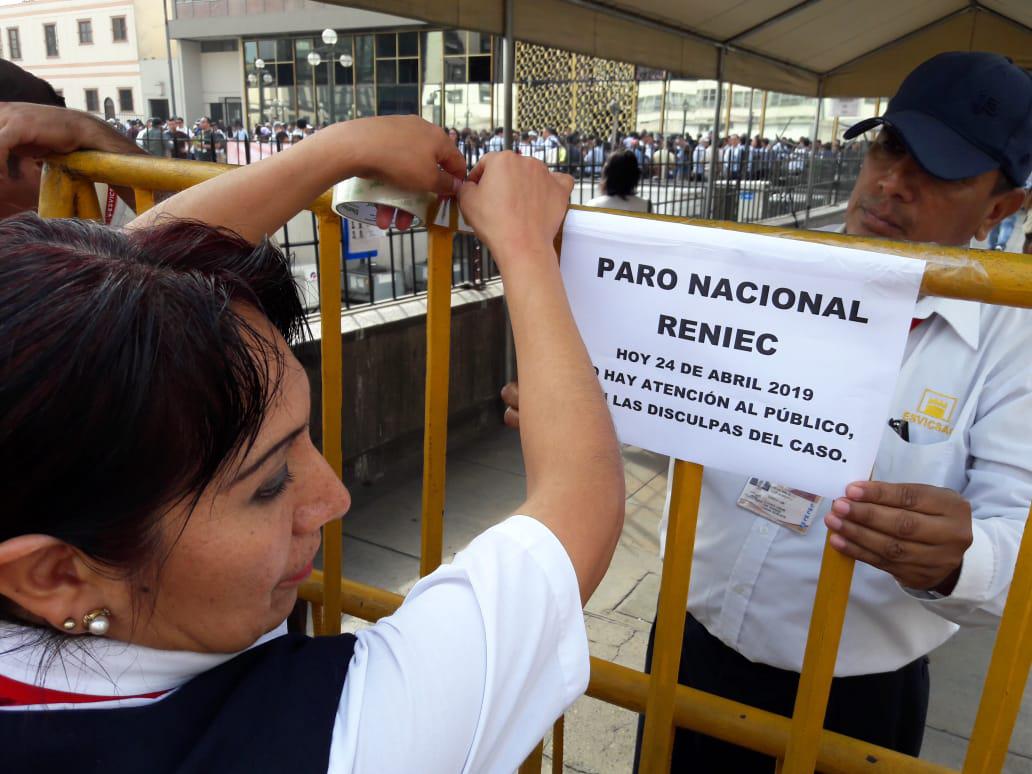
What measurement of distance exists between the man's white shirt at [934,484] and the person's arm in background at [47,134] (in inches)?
57.8

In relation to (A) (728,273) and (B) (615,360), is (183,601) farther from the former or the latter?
(A) (728,273)

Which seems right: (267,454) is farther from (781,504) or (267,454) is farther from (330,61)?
(330,61)

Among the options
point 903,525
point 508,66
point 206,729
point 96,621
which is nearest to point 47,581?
point 96,621

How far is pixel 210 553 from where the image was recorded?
0.81m

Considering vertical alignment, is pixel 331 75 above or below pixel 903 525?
above

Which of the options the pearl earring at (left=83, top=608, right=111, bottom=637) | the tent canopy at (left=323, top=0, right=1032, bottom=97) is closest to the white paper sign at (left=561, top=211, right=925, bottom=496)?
the pearl earring at (left=83, top=608, right=111, bottom=637)

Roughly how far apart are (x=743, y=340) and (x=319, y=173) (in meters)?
0.69

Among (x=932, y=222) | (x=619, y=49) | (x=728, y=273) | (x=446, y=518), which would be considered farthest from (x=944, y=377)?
(x=619, y=49)

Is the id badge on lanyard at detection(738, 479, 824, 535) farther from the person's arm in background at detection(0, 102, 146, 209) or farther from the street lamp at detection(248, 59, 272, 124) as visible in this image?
the street lamp at detection(248, 59, 272, 124)

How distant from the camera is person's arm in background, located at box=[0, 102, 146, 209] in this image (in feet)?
5.15

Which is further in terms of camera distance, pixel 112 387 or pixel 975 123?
pixel 975 123

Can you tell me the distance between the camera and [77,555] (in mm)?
751

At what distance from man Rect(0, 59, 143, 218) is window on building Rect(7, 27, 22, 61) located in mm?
54701

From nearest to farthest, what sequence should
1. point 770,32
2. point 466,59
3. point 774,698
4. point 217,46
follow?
point 774,698, point 770,32, point 466,59, point 217,46
